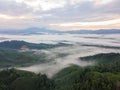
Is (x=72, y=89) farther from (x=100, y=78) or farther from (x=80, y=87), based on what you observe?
(x=100, y=78)

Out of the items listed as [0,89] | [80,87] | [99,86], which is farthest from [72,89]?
[0,89]

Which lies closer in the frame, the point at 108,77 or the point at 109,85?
the point at 109,85

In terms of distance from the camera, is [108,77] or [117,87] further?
[108,77]

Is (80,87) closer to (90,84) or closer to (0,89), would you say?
(90,84)

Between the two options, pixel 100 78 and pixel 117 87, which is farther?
pixel 100 78

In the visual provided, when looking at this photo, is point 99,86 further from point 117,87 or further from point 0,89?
point 0,89

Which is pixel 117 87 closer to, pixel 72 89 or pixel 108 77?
pixel 108 77

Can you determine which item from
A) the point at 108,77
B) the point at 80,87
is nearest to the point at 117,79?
the point at 108,77

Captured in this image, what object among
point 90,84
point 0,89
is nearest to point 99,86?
point 90,84
